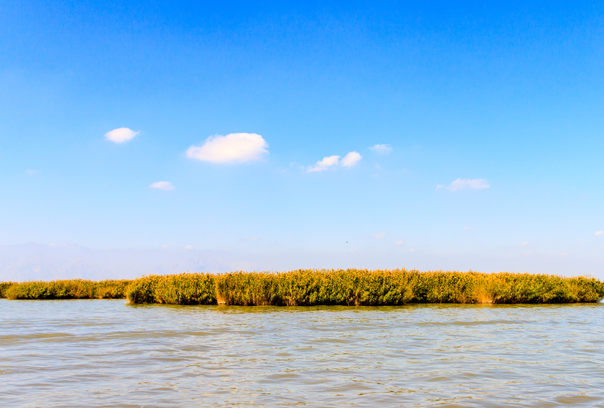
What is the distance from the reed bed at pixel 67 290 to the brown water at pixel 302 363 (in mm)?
18415

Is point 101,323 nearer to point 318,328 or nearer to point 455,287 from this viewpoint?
point 318,328

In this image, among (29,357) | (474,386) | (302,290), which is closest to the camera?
(474,386)

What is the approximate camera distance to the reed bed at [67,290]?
3362 centimetres

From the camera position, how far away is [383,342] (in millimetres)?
11672

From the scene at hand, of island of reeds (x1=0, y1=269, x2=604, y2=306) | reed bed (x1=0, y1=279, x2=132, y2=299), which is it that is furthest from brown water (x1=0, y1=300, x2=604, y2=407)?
reed bed (x1=0, y1=279, x2=132, y2=299)

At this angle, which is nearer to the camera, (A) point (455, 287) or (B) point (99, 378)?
(B) point (99, 378)

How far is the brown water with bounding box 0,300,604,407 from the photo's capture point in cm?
668

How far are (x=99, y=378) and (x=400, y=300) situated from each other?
18528 millimetres

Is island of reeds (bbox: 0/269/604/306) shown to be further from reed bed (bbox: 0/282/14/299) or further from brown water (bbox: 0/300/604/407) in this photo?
reed bed (bbox: 0/282/14/299)

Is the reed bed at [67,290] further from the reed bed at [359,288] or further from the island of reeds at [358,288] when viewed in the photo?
the reed bed at [359,288]

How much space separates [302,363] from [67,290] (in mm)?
31315

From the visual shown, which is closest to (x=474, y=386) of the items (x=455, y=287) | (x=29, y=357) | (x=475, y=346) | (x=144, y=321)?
(x=475, y=346)

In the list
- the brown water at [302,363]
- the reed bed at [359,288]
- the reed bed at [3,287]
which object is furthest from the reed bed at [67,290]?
the brown water at [302,363]

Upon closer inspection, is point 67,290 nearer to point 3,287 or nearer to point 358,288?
point 3,287
